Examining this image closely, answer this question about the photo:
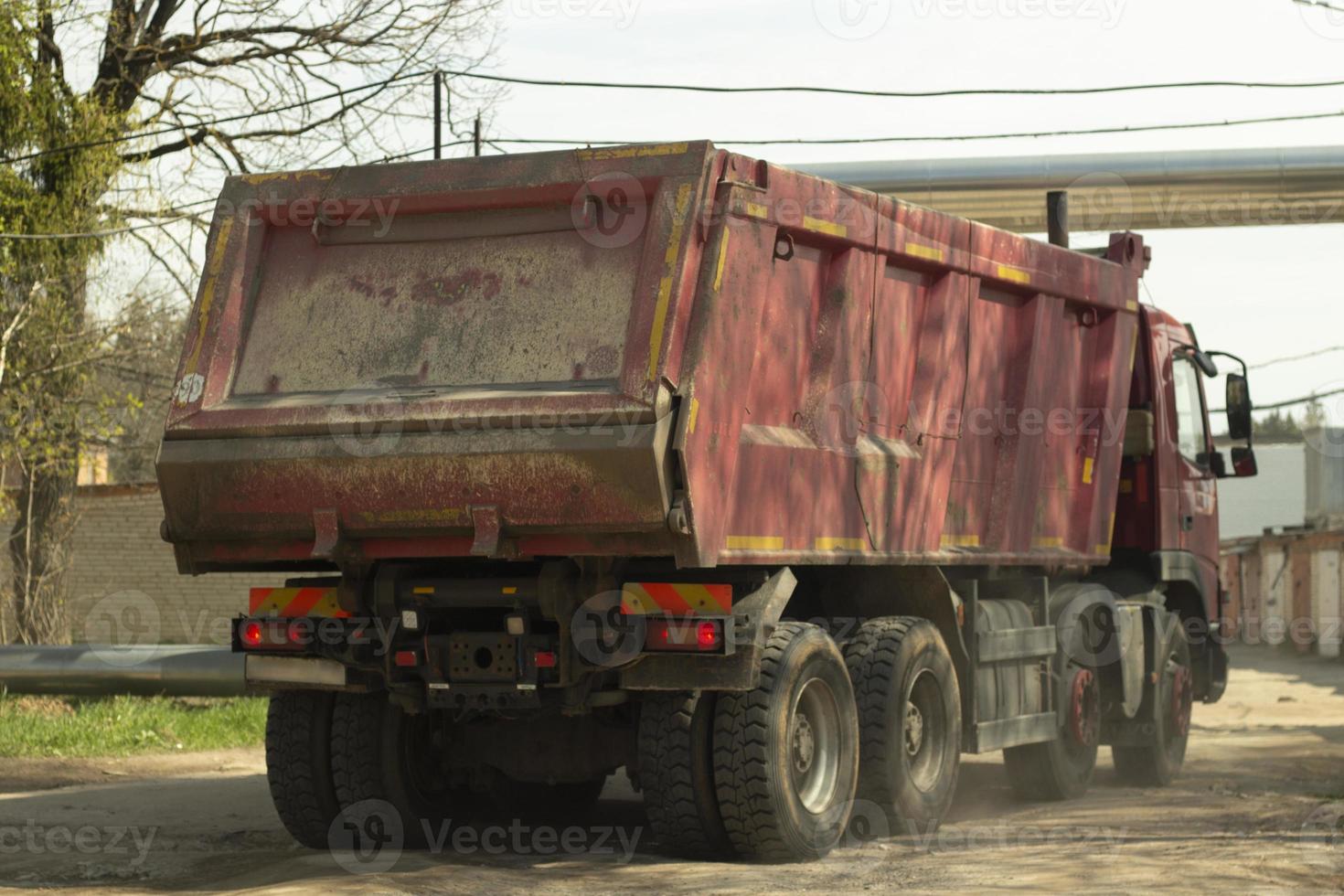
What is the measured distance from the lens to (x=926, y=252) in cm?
918

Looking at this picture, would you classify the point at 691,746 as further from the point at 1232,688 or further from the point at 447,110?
the point at 1232,688

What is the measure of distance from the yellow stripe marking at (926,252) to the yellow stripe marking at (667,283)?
1901mm

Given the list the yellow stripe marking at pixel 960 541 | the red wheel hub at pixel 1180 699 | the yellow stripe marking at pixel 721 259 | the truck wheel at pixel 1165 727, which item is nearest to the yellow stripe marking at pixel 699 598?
the yellow stripe marking at pixel 721 259

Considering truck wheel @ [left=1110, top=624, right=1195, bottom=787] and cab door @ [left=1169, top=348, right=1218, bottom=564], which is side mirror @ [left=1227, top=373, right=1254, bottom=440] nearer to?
cab door @ [left=1169, top=348, right=1218, bottom=564]

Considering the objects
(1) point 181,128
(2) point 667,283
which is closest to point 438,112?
(1) point 181,128

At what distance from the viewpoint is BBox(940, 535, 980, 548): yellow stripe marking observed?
9.51 meters

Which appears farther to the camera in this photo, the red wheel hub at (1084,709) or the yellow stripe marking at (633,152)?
the red wheel hub at (1084,709)

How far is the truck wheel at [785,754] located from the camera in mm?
7730

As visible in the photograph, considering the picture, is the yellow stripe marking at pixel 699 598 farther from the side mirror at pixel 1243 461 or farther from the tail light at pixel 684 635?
the side mirror at pixel 1243 461

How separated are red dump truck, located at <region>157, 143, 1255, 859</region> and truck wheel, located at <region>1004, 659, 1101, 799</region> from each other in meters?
1.56

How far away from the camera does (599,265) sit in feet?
25.0

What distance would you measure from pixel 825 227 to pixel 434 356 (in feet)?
6.18

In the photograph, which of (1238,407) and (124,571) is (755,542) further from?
(124,571)

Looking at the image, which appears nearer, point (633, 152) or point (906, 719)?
point (633, 152)
